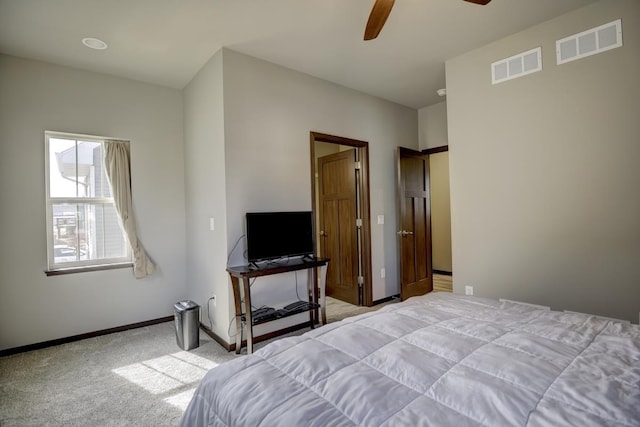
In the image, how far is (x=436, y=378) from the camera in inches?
41.1

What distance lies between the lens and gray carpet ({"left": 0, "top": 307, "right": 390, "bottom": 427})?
80.4 inches

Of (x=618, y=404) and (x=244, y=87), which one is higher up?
(x=244, y=87)

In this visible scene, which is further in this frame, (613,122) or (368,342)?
(613,122)

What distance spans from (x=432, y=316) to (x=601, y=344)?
2.16 feet

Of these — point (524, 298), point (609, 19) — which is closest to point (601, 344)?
point (524, 298)

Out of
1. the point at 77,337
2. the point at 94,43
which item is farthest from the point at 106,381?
the point at 94,43

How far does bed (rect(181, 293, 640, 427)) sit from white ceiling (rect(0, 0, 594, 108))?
2.36m

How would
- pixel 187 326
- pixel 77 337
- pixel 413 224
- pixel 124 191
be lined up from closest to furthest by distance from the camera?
pixel 187 326 < pixel 77 337 < pixel 124 191 < pixel 413 224

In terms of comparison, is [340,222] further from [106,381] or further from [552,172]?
[106,381]

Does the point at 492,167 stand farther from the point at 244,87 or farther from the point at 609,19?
the point at 244,87

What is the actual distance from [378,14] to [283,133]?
1620mm

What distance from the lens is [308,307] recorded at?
3186 mm

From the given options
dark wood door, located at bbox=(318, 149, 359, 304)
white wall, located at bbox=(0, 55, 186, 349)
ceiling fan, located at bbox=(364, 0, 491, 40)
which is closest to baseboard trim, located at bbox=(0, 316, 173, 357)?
white wall, located at bbox=(0, 55, 186, 349)

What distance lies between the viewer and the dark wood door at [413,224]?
4.40m
